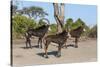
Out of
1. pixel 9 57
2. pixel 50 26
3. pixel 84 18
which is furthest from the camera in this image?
pixel 84 18

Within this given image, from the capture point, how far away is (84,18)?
2.62m

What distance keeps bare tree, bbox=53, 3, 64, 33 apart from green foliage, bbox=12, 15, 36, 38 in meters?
0.30

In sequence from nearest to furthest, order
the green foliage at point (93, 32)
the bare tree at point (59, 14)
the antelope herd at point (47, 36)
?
the antelope herd at point (47, 36) < the bare tree at point (59, 14) < the green foliage at point (93, 32)

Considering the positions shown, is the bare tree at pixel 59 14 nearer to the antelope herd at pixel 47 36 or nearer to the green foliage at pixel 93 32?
the antelope herd at pixel 47 36

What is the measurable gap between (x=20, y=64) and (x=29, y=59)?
118 millimetres

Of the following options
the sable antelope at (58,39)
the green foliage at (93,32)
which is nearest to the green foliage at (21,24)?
the sable antelope at (58,39)

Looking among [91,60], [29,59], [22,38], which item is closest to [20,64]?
[29,59]

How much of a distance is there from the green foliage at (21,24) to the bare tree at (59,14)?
0.99 feet

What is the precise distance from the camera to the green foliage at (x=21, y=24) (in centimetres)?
225

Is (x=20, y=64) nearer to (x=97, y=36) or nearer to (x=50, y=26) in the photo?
(x=50, y=26)

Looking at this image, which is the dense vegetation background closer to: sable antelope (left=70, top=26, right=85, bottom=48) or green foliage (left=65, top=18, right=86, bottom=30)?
green foliage (left=65, top=18, right=86, bottom=30)

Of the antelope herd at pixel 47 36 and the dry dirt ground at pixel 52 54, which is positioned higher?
the antelope herd at pixel 47 36

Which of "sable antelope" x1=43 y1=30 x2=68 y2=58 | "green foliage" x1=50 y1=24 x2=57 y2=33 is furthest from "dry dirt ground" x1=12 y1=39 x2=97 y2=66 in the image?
"green foliage" x1=50 y1=24 x2=57 y2=33

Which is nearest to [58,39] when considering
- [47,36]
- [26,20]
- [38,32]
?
[47,36]
